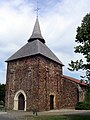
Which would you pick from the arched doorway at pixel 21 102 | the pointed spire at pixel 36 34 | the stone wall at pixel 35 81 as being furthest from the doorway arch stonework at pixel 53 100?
the pointed spire at pixel 36 34

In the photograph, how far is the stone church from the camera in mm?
34375

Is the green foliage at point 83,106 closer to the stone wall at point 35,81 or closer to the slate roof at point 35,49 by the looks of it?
the stone wall at point 35,81

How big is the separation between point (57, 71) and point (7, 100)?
9.95 metres

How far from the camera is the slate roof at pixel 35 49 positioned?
120 feet

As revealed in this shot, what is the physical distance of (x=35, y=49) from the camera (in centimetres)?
3678

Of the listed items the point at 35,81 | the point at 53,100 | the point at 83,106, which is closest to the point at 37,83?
the point at 35,81

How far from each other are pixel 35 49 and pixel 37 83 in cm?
604

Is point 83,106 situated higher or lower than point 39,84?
lower

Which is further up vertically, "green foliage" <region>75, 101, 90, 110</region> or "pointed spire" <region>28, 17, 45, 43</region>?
"pointed spire" <region>28, 17, 45, 43</region>

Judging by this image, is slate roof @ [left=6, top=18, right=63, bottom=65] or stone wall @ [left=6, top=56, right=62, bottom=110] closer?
stone wall @ [left=6, top=56, right=62, bottom=110]

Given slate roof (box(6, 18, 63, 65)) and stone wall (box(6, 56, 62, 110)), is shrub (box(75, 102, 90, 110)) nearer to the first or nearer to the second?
stone wall (box(6, 56, 62, 110))

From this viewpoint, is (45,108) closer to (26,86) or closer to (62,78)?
(26,86)

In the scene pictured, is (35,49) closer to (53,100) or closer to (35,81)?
(35,81)

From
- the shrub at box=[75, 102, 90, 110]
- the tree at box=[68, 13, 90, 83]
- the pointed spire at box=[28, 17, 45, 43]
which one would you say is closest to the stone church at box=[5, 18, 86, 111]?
the pointed spire at box=[28, 17, 45, 43]
